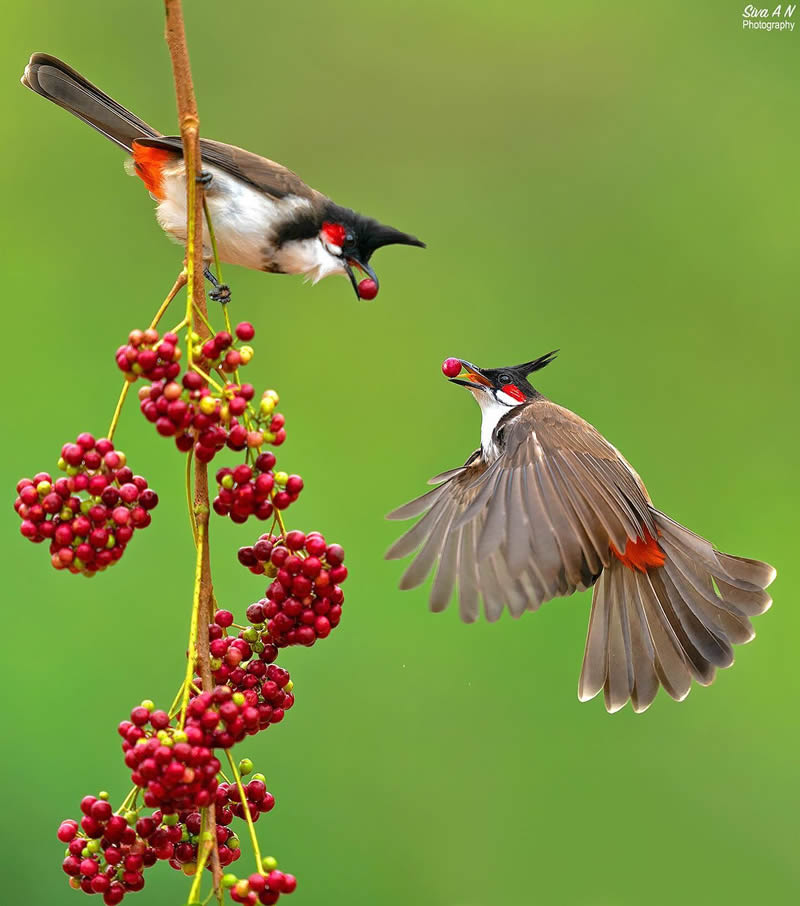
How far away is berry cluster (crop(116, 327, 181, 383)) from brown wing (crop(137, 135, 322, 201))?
751 millimetres

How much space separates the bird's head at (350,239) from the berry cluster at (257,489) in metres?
0.62

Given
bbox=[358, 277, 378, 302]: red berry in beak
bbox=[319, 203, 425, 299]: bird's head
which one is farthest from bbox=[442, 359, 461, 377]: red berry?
bbox=[358, 277, 378, 302]: red berry in beak

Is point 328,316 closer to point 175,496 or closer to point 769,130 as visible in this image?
point 175,496

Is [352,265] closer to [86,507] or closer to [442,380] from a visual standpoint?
[86,507]

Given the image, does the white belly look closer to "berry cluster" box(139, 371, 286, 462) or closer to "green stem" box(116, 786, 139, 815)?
"berry cluster" box(139, 371, 286, 462)

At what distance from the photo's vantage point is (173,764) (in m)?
1.22

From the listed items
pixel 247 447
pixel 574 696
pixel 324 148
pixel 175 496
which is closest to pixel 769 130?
pixel 324 148

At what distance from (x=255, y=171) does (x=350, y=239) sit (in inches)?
8.1

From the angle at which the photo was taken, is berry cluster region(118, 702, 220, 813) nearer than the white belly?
Yes

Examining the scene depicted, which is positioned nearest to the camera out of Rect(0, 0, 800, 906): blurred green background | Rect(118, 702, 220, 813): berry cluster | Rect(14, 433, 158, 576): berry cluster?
Rect(118, 702, 220, 813): berry cluster

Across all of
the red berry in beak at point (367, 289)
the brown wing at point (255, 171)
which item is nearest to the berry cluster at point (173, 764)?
the red berry in beak at point (367, 289)

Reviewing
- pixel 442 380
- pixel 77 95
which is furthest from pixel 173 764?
pixel 442 380

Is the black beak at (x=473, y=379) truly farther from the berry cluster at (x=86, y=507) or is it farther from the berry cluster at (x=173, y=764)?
the berry cluster at (x=173, y=764)

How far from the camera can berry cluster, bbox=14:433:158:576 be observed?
1332 mm
